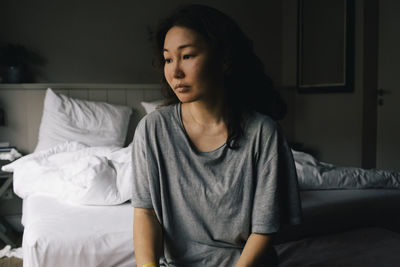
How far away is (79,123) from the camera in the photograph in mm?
3018

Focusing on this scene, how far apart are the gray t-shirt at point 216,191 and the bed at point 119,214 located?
373 millimetres

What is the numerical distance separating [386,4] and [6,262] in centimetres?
357

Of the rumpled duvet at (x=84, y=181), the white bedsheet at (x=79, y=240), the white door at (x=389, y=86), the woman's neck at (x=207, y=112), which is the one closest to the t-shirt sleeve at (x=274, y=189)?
the woman's neck at (x=207, y=112)

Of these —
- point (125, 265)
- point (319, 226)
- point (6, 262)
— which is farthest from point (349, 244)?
point (6, 262)

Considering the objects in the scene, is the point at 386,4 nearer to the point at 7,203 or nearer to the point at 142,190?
the point at 142,190

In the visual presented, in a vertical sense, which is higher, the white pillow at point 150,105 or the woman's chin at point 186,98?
the woman's chin at point 186,98

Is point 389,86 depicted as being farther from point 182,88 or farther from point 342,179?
point 182,88

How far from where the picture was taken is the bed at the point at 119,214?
1287 millimetres

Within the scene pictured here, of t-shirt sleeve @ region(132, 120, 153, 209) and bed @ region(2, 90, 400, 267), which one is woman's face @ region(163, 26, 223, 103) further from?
bed @ region(2, 90, 400, 267)

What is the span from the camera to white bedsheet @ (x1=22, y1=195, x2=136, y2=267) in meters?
1.26

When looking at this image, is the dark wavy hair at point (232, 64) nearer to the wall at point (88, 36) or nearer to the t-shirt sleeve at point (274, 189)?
the t-shirt sleeve at point (274, 189)

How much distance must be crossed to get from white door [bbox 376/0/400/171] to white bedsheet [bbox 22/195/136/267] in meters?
2.73

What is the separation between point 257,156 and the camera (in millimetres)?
982

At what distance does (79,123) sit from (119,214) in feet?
5.41
